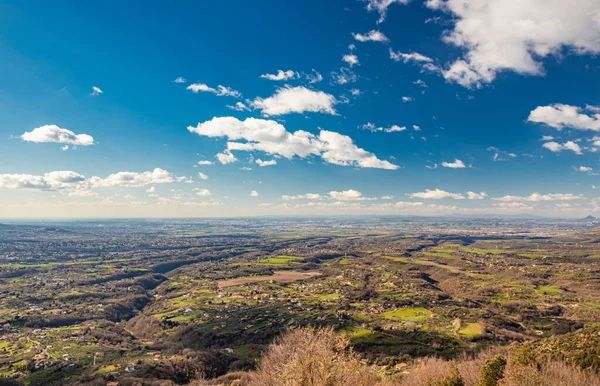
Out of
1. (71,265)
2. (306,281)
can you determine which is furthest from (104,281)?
(306,281)

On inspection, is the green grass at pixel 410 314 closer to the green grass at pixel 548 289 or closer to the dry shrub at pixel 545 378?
the green grass at pixel 548 289

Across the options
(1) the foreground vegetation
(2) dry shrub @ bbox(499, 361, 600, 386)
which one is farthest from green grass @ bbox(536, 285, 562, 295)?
(2) dry shrub @ bbox(499, 361, 600, 386)

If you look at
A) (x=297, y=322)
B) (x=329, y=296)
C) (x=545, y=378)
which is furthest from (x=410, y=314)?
(x=545, y=378)

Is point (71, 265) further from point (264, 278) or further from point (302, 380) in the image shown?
point (302, 380)

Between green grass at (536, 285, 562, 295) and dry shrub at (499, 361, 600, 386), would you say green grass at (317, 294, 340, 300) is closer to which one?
green grass at (536, 285, 562, 295)

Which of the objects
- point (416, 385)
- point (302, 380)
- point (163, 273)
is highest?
point (302, 380)

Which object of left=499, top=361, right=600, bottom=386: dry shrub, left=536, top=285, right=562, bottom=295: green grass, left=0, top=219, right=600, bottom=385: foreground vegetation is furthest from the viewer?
left=536, top=285, right=562, bottom=295: green grass
